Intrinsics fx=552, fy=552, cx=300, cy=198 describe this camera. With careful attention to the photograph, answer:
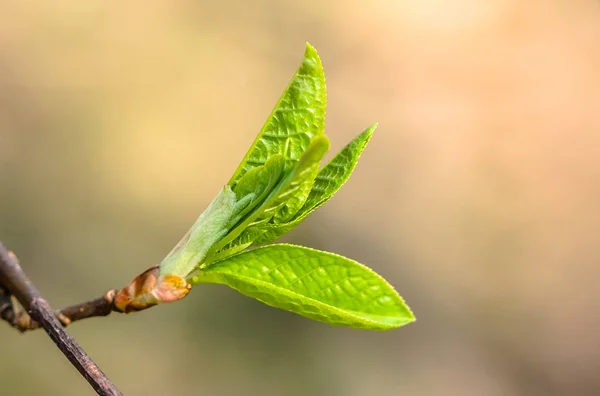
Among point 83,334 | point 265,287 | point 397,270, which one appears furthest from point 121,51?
point 265,287

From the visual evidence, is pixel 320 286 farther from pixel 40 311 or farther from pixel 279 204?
pixel 40 311

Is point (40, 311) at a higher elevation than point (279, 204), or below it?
below

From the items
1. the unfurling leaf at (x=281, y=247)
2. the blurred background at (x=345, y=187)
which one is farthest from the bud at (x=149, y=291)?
the blurred background at (x=345, y=187)

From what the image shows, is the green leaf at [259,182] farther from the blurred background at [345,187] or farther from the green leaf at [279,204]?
the blurred background at [345,187]

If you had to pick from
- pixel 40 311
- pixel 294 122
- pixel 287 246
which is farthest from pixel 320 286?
pixel 40 311

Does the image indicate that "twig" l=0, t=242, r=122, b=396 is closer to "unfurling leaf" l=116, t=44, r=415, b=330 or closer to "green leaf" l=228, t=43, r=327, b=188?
"unfurling leaf" l=116, t=44, r=415, b=330

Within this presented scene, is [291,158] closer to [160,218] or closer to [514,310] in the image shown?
[160,218]

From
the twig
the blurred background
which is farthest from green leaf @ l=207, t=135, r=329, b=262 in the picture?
the blurred background
